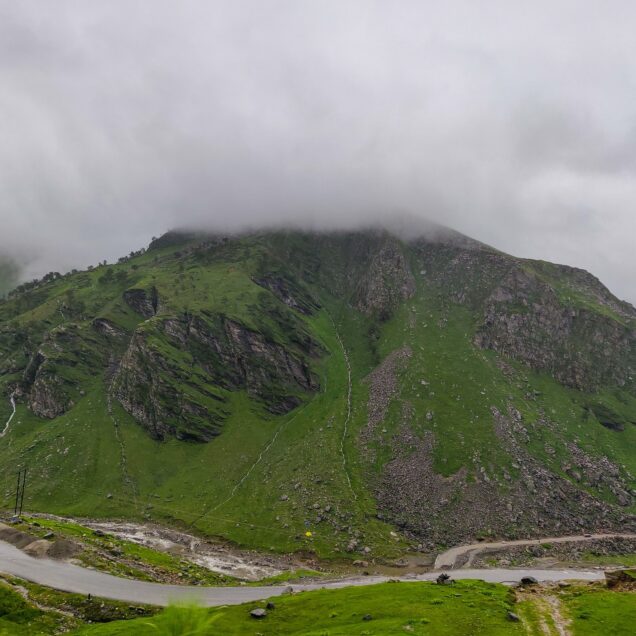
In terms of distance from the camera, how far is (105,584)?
8400 cm

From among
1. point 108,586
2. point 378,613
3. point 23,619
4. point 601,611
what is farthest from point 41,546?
point 601,611

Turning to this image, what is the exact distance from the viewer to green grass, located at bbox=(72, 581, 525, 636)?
59062 mm

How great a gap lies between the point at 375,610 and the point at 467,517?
114 metres

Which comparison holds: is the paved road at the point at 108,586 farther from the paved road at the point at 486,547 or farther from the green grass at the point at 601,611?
the paved road at the point at 486,547

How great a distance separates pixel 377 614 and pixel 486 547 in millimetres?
104614

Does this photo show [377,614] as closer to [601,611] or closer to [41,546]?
[601,611]

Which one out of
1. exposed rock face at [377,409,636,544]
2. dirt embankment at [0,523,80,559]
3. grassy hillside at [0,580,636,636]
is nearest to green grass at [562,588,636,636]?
grassy hillside at [0,580,636,636]

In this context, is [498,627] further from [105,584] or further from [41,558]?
[41,558]

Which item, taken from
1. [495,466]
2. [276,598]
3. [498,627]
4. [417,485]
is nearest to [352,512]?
[417,485]

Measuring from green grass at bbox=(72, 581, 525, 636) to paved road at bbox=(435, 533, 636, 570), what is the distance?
67638 millimetres

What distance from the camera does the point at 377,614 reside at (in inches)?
2682

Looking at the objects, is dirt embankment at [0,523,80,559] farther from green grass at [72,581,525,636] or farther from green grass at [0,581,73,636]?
green grass at [72,581,525,636]

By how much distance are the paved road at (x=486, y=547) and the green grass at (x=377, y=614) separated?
2663 inches

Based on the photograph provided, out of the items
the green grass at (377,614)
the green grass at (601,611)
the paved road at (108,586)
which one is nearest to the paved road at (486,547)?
the paved road at (108,586)
